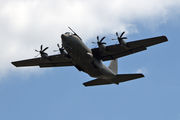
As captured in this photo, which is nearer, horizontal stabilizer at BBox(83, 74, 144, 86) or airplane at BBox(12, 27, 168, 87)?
airplane at BBox(12, 27, 168, 87)

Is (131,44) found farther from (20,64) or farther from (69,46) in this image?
(20,64)

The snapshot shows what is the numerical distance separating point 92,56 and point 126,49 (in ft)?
15.2

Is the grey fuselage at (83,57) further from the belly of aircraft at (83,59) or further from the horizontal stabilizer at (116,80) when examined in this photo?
the horizontal stabilizer at (116,80)

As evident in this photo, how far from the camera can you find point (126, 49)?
32.7 metres

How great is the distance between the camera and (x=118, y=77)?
120ft

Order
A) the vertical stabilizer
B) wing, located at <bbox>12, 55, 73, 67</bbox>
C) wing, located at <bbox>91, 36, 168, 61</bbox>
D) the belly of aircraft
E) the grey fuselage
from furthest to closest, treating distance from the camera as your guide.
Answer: the vertical stabilizer < wing, located at <bbox>12, 55, 73, 67</bbox> < wing, located at <bbox>91, 36, 168, 61</bbox> < the belly of aircraft < the grey fuselage

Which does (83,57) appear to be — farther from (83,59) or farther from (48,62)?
(48,62)

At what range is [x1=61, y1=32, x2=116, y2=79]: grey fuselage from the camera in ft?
102

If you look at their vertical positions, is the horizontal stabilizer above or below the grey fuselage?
below

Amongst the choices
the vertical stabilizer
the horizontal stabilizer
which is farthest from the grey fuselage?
the vertical stabilizer

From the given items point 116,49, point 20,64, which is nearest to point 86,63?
point 116,49

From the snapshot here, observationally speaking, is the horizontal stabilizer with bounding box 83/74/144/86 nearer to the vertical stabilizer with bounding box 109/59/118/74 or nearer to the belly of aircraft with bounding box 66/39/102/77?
the belly of aircraft with bounding box 66/39/102/77

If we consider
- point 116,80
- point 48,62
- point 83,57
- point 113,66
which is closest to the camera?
point 83,57

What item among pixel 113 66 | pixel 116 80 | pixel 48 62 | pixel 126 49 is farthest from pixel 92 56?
pixel 113 66
